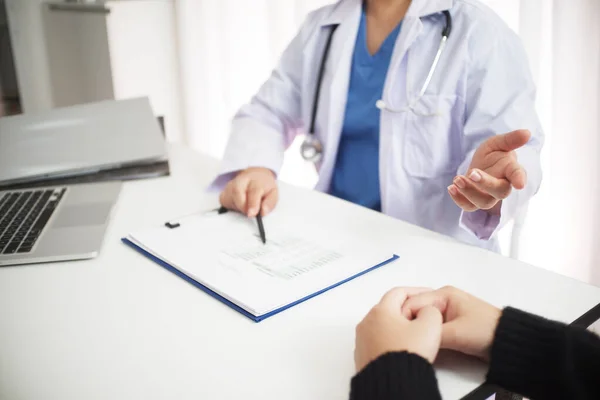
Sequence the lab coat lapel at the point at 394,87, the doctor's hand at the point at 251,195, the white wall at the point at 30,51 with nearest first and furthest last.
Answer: the doctor's hand at the point at 251,195 → the lab coat lapel at the point at 394,87 → the white wall at the point at 30,51

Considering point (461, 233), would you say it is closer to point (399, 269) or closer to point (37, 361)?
point (399, 269)

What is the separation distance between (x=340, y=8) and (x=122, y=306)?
2.57ft

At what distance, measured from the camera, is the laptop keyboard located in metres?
0.71

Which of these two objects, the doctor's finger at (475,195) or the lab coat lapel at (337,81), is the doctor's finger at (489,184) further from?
the lab coat lapel at (337,81)

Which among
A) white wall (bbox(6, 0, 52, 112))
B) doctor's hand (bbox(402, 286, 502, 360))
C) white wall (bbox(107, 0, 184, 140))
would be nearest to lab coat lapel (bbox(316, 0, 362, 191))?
doctor's hand (bbox(402, 286, 502, 360))

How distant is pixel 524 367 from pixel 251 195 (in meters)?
0.48

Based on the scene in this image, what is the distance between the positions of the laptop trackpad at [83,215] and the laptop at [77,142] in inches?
8.3

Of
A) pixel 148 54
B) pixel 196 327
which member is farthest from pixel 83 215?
pixel 148 54

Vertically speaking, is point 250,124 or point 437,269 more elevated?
point 250,124

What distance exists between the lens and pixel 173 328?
513 millimetres

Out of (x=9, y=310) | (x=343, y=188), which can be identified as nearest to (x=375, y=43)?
(x=343, y=188)

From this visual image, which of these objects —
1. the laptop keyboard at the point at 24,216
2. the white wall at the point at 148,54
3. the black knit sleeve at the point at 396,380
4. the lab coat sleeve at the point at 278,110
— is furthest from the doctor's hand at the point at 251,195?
the white wall at the point at 148,54

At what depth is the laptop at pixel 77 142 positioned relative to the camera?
3.33 ft

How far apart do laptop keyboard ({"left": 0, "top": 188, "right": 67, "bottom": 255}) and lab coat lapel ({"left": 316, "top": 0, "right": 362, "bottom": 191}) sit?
51cm
